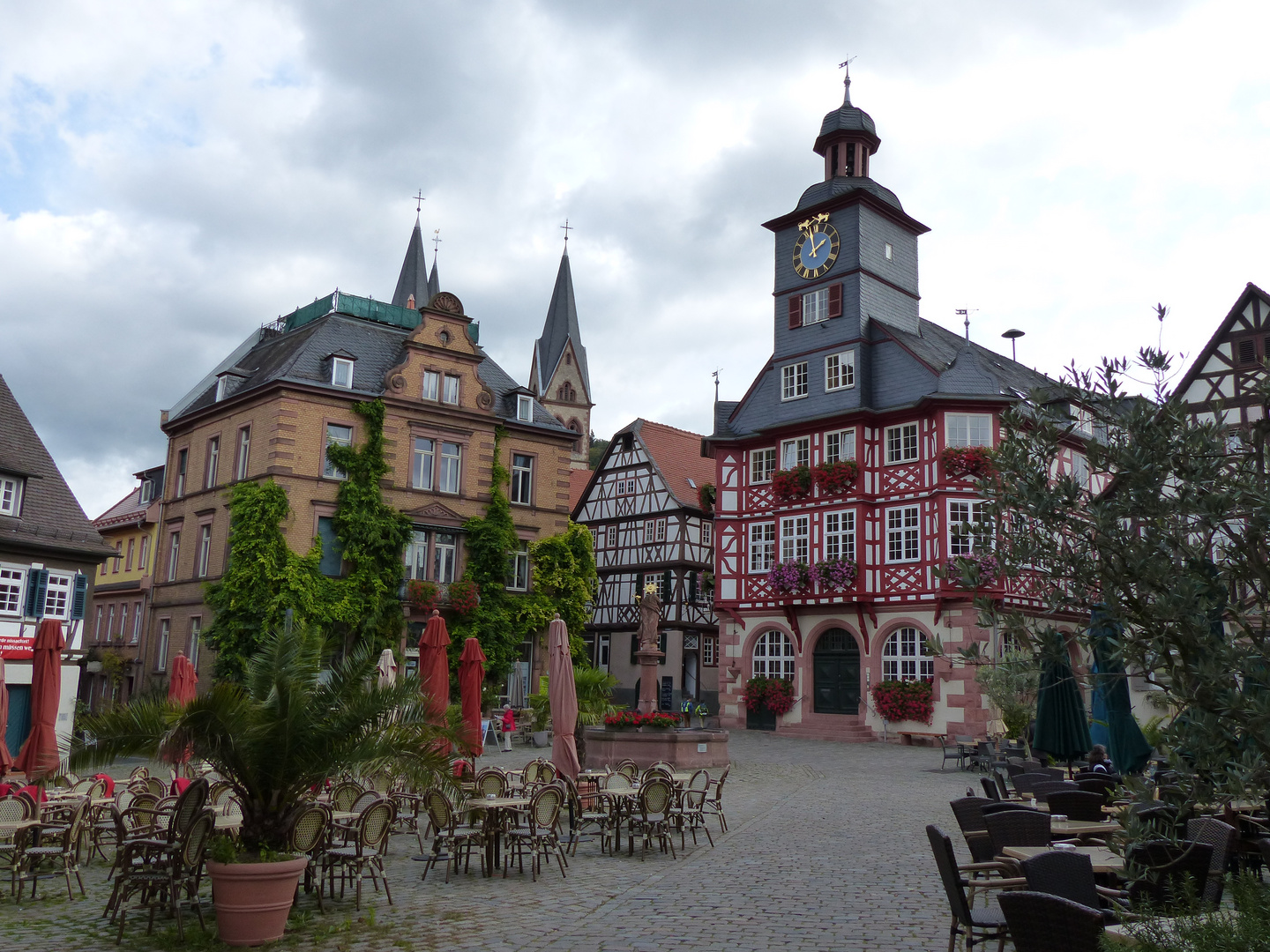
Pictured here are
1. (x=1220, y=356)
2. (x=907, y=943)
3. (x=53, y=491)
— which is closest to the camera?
(x=907, y=943)

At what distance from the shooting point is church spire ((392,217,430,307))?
57094 mm

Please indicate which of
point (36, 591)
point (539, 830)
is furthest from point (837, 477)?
point (539, 830)

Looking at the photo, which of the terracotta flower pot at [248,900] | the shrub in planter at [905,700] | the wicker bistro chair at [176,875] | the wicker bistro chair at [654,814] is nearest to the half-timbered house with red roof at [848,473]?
the shrub in planter at [905,700]

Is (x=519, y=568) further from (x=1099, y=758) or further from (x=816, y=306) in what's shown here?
(x=1099, y=758)

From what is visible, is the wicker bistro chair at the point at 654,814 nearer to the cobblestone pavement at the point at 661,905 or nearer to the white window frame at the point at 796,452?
the cobblestone pavement at the point at 661,905

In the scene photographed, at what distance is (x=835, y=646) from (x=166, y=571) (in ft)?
68.4

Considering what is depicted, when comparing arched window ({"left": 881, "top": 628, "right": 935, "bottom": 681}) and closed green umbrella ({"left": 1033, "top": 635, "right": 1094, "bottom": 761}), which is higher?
arched window ({"left": 881, "top": 628, "right": 935, "bottom": 681})

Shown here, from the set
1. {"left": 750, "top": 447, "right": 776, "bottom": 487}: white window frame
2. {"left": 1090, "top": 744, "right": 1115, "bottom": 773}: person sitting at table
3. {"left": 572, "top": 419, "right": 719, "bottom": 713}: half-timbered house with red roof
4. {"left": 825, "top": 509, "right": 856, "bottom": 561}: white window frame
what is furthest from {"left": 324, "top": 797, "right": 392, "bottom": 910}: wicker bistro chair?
{"left": 572, "top": 419, "right": 719, "bottom": 713}: half-timbered house with red roof

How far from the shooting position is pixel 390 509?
103 feet

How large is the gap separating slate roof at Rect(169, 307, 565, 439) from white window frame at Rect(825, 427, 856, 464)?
8.83 meters

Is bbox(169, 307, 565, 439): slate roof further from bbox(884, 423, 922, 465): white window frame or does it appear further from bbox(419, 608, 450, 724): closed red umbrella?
bbox(419, 608, 450, 724): closed red umbrella

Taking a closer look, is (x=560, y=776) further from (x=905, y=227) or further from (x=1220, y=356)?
(x=905, y=227)

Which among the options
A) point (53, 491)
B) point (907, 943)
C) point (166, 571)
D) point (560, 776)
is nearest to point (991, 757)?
point (560, 776)

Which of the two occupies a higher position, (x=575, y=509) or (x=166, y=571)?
(x=575, y=509)
